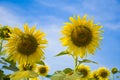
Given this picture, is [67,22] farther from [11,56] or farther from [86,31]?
[11,56]

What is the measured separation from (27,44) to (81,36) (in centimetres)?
101

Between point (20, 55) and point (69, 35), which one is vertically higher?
point (69, 35)

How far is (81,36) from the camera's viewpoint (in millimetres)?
5008

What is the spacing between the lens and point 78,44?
16.8ft

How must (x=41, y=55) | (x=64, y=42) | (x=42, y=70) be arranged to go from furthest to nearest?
(x=42, y=70) < (x=64, y=42) < (x=41, y=55)

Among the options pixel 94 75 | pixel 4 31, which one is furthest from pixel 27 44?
pixel 94 75

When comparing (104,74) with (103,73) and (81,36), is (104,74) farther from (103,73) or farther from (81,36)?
(81,36)

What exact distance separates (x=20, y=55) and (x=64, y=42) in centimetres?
81

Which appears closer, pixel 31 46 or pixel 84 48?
pixel 31 46

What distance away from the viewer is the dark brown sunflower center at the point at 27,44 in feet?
14.7

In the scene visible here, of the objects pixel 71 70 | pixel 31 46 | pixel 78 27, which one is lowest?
pixel 71 70

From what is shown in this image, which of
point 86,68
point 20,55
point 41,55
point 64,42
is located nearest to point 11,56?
point 20,55

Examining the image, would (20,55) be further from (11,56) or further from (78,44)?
(78,44)

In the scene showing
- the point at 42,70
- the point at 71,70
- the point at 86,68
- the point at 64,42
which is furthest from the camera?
the point at 42,70
